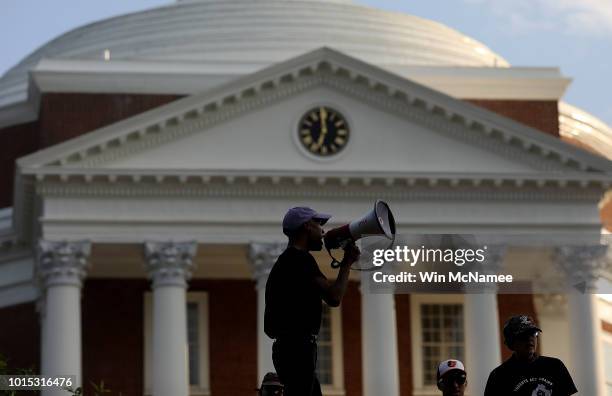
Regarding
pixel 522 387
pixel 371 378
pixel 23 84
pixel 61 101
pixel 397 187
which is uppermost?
pixel 23 84

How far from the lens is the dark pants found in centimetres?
1271

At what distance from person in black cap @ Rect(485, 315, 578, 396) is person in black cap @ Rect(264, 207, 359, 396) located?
1419 mm

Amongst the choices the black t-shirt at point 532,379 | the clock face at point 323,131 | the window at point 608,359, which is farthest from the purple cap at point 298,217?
the window at point 608,359

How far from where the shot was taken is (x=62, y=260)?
47.8 m

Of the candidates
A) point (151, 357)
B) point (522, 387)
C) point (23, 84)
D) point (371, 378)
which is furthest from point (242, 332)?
point (522, 387)

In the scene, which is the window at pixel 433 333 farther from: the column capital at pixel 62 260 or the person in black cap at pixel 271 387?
the person in black cap at pixel 271 387

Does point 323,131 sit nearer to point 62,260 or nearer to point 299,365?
point 62,260

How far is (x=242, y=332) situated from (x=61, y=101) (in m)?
8.05

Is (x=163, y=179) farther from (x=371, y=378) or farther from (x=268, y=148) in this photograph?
(x=371, y=378)

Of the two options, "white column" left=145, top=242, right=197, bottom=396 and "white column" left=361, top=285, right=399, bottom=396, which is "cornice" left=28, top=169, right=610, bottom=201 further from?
"white column" left=361, top=285, right=399, bottom=396

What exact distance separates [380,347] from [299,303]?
35.4 meters

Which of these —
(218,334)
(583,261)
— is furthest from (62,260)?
(583,261)

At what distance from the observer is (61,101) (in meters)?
54.9

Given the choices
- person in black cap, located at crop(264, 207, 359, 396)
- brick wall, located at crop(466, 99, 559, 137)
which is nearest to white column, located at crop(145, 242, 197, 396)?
brick wall, located at crop(466, 99, 559, 137)
